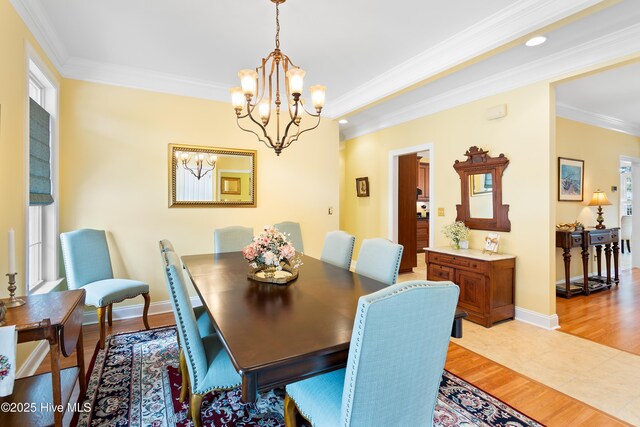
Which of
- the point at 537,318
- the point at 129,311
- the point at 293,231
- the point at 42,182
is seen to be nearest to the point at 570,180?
the point at 537,318

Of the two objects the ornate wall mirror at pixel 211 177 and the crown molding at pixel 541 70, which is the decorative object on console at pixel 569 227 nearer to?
the crown molding at pixel 541 70

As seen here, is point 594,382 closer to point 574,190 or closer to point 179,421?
point 179,421

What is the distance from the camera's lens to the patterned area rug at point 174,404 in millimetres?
1847

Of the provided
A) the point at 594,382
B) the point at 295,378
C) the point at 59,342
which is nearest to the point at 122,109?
the point at 59,342

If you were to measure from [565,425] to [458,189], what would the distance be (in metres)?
2.83

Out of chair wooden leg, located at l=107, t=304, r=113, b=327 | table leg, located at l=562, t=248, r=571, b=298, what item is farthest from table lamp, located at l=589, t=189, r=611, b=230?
chair wooden leg, located at l=107, t=304, r=113, b=327

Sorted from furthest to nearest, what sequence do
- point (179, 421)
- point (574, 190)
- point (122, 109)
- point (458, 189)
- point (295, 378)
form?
point (574, 190), point (458, 189), point (122, 109), point (179, 421), point (295, 378)

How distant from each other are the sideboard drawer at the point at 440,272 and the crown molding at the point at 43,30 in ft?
14.6

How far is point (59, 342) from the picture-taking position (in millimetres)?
1497

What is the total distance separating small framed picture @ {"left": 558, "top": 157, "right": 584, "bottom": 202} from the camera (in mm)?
4633

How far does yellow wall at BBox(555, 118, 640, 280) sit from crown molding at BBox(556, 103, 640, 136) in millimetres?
68

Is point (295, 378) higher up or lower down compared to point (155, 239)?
lower down

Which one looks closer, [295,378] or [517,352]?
[295,378]

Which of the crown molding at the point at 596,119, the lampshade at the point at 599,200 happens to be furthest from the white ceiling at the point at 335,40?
the lampshade at the point at 599,200
